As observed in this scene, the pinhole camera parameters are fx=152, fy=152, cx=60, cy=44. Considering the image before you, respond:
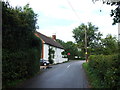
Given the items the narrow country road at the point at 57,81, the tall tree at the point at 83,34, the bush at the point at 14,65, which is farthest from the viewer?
the tall tree at the point at 83,34

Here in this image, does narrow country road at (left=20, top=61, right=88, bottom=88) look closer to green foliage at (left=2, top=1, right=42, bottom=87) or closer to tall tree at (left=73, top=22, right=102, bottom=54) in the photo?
green foliage at (left=2, top=1, right=42, bottom=87)

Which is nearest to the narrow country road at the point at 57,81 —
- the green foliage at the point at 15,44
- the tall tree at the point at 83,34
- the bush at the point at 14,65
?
the bush at the point at 14,65

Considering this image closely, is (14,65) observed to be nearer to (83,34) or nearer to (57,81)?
(57,81)

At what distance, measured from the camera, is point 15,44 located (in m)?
11.3

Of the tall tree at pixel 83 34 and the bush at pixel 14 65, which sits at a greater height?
the tall tree at pixel 83 34

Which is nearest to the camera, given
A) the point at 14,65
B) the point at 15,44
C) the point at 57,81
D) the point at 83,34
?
the point at 14,65

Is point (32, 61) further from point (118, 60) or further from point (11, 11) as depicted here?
point (118, 60)

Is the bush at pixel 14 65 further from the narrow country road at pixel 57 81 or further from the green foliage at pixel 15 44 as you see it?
the narrow country road at pixel 57 81

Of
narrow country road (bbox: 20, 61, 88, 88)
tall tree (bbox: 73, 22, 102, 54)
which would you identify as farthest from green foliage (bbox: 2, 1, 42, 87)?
tall tree (bbox: 73, 22, 102, 54)

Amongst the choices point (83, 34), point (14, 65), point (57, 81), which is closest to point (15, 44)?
point (14, 65)

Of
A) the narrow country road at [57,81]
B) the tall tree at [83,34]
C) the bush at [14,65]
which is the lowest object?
the narrow country road at [57,81]

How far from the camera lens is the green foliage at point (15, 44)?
30.3 ft

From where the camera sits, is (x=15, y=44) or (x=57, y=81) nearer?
(x=57, y=81)

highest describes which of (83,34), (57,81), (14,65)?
(83,34)
